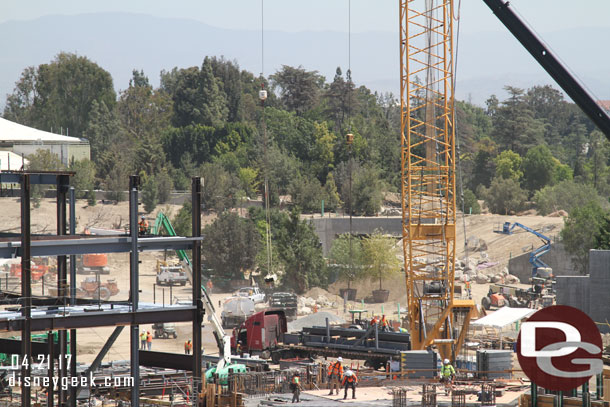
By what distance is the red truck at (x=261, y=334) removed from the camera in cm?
4884

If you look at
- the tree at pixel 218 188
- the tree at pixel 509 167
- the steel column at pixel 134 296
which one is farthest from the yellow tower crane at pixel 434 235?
the tree at pixel 509 167

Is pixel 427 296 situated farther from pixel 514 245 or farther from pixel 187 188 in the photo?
pixel 187 188

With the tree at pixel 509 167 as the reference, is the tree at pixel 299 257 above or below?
below

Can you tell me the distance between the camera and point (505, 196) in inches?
4776

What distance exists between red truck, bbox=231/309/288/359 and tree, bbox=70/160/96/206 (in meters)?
63.0

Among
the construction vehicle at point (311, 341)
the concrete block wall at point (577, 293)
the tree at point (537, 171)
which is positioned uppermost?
the tree at point (537, 171)

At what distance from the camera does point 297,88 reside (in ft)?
554

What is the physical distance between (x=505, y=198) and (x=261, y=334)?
7736cm

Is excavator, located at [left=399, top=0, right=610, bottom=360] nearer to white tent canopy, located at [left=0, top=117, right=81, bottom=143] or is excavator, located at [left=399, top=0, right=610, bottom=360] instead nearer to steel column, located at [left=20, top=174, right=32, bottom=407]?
steel column, located at [left=20, top=174, right=32, bottom=407]

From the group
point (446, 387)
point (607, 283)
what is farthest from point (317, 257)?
point (446, 387)

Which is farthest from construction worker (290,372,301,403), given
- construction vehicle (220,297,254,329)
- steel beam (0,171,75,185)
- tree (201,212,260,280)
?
tree (201,212,260,280)

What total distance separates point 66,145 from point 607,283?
262 feet

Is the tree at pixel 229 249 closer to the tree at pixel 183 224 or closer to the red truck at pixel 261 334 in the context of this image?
the tree at pixel 183 224

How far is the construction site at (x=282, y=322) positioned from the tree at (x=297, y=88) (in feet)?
264
